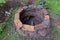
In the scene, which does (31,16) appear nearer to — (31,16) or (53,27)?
(31,16)

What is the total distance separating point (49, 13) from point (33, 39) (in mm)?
526

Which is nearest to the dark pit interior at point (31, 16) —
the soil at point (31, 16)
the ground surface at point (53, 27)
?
the soil at point (31, 16)

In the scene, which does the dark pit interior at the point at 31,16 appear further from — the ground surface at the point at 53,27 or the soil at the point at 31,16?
the ground surface at the point at 53,27

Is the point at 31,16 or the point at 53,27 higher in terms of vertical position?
the point at 31,16

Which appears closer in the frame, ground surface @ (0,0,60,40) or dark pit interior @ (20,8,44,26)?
ground surface @ (0,0,60,40)

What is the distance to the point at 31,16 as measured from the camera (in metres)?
2.71

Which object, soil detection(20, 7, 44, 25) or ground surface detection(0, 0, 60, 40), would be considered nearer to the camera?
ground surface detection(0, 0, 60, 40)

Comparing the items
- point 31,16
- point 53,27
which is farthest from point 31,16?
point 53,27

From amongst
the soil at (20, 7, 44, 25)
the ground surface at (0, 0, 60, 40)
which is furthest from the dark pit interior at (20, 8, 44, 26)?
the ground surface at (0, 0, 60, 40)

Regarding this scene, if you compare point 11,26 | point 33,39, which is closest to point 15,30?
point 11,26

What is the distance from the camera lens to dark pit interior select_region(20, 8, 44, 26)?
8.65ft

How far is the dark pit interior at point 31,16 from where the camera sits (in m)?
2.64

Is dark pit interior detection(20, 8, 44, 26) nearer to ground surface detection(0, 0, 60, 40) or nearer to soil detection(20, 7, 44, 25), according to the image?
soil detection(20, 7, 44, 25)

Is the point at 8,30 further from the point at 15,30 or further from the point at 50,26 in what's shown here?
the point at 50,26
